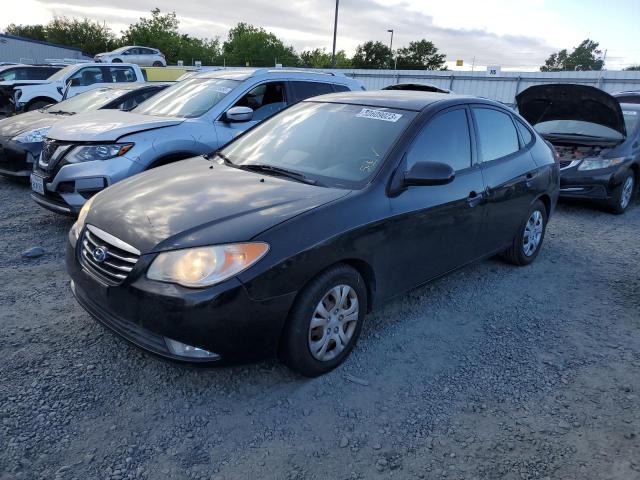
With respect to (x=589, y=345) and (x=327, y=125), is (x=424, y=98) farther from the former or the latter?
(x=589, y=345)

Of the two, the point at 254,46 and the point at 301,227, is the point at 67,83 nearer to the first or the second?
the point at 301,227

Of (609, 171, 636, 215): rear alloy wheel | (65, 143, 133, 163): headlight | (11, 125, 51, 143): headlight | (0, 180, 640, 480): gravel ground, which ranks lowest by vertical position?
(0, 180, 640, 480): gravel ground

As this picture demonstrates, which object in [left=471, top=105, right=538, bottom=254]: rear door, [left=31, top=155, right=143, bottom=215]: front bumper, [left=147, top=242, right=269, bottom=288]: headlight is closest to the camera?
[left=147, top=242, right=269, bottom=288]: headlight

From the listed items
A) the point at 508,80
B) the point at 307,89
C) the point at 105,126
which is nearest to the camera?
the point at 105,126

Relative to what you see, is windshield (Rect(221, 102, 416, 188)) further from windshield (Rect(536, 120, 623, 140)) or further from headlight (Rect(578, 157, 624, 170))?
windshield (Rect(536, 120, 623, 140))

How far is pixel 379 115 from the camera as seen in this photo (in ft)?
11.7

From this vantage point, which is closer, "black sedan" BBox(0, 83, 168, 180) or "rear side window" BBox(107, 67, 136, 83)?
"black sedan" BBox(0, 83, 168, 180)

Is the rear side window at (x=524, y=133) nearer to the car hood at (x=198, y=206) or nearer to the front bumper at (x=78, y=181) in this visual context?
the car hood at (x=198, y=206)

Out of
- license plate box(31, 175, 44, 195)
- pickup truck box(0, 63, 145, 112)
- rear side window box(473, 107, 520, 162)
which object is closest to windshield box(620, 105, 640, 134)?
rear side window box(473, 107, 520, 162)

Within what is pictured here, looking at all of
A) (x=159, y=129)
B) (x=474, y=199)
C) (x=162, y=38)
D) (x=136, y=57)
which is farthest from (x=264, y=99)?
(x=162, y=38)

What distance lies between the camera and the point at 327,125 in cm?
369

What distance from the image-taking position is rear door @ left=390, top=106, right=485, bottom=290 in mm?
3254

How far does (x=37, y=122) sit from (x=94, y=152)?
9.79 feet

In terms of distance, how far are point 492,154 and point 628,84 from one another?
16.2 metres
